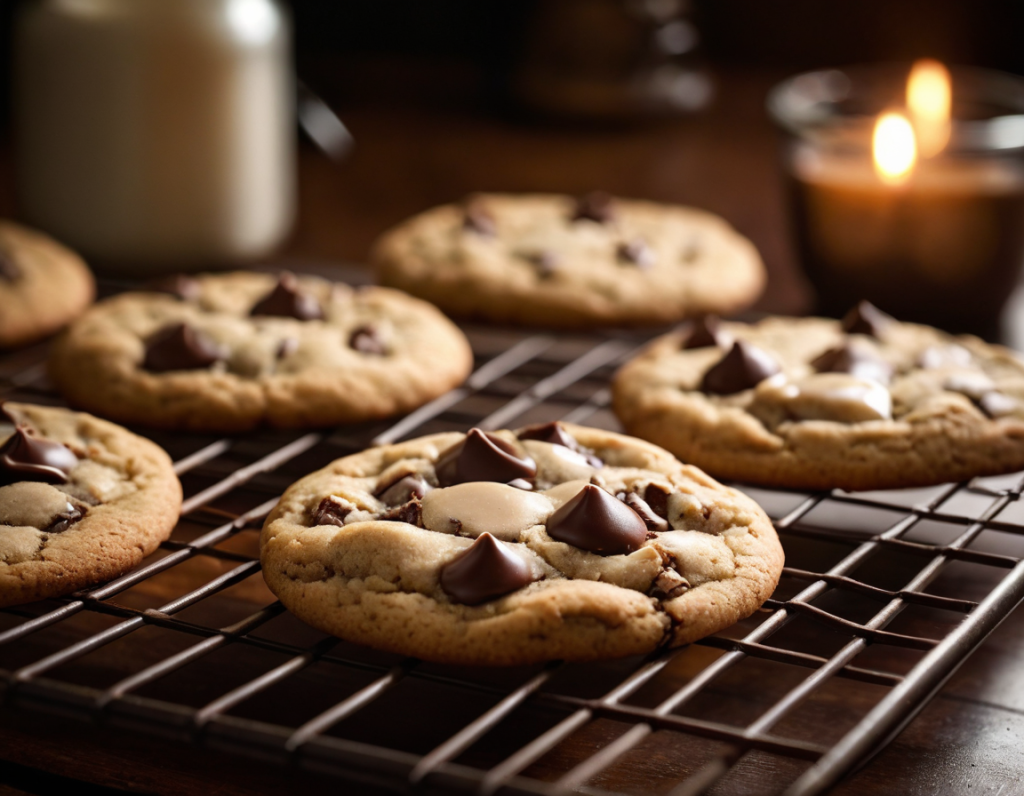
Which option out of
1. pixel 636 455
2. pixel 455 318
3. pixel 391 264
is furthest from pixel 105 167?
pixel 636 455

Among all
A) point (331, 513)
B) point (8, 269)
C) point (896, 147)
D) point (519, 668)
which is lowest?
point (519, 668)

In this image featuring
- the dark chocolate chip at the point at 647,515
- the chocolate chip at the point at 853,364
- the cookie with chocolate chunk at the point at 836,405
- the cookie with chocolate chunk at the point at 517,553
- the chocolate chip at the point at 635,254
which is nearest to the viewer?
the cookie with chocolate chunk at the point at 517,553

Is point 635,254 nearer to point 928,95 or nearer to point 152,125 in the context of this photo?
point 928,95

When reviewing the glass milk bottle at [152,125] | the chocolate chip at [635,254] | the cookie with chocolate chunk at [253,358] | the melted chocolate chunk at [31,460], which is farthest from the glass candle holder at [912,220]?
the melted chocolate chunk at [31,460]

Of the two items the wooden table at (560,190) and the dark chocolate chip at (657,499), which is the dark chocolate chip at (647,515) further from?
the wooden table at (560,190)

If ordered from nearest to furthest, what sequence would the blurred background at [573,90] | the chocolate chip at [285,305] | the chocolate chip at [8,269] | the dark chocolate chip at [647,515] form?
the dark chocolate chip at [647,515], the chocolate chip at [285,305], the chocolate chip at [8,269], the blurred background at [573,90]

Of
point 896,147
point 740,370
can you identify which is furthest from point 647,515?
point 896,147

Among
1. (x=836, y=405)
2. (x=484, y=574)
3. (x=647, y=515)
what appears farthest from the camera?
(x=836, y=405)
